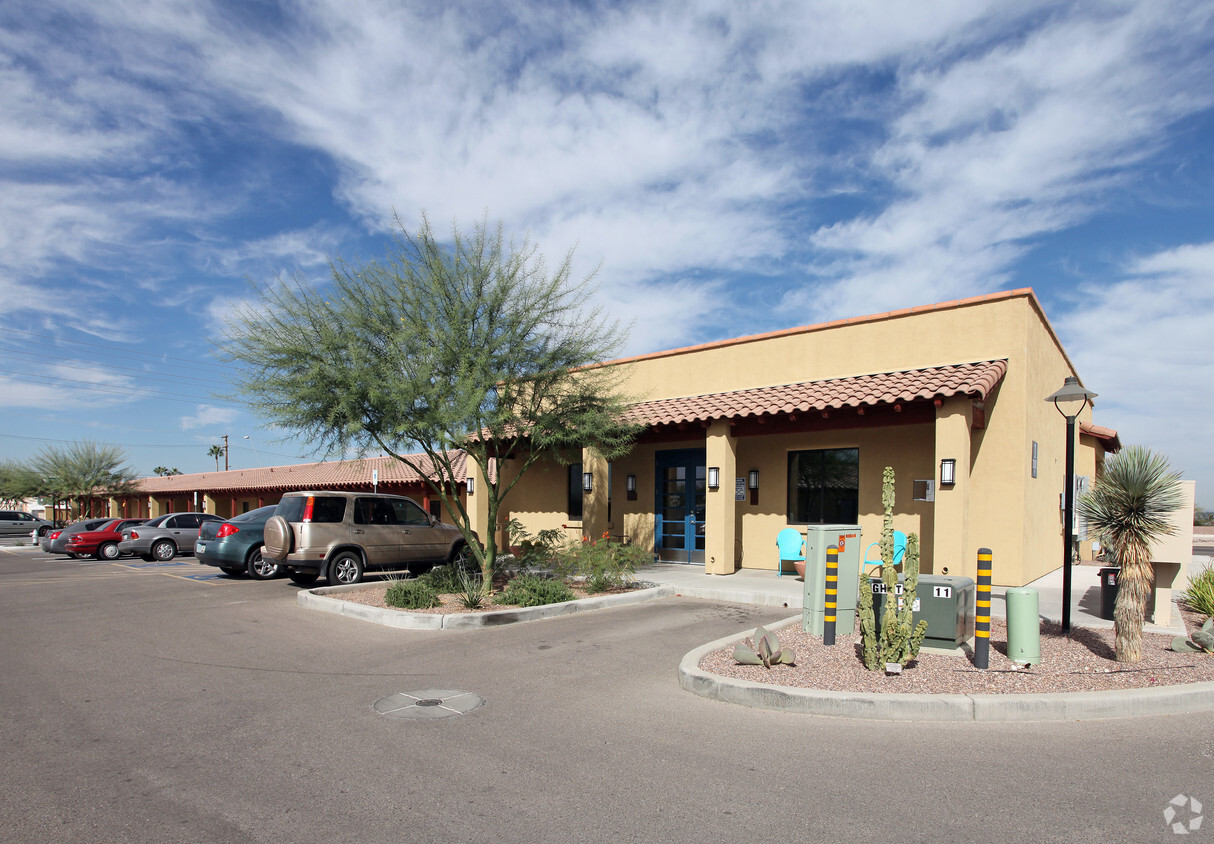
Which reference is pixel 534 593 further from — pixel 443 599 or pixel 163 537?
pixel 163 537

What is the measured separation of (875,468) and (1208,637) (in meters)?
6.90

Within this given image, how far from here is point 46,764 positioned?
4.95 meters

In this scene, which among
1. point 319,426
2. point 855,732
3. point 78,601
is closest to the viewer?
point 855,732

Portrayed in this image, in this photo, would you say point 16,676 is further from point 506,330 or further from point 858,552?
point 858,552

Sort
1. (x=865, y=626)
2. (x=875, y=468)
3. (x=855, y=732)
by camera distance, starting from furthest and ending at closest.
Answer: (x=875, y=468) → (x=865, y=626) → (x=855, y=732)

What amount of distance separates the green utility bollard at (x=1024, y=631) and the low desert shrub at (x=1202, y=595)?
470 centimetres

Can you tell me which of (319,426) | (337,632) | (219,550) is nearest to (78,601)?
(219,550)

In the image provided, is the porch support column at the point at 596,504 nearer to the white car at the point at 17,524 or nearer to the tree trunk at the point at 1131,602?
the tree trunk at the point at 1131,602

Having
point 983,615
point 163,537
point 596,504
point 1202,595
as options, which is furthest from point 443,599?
point 163,537

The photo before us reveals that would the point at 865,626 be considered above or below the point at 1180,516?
below

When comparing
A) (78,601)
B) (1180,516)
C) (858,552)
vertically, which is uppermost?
(1180,516)

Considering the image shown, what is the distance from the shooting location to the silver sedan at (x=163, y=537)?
23.6 metres

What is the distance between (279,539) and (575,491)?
325 inches

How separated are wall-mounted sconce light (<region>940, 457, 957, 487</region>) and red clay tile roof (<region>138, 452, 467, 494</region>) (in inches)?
640
